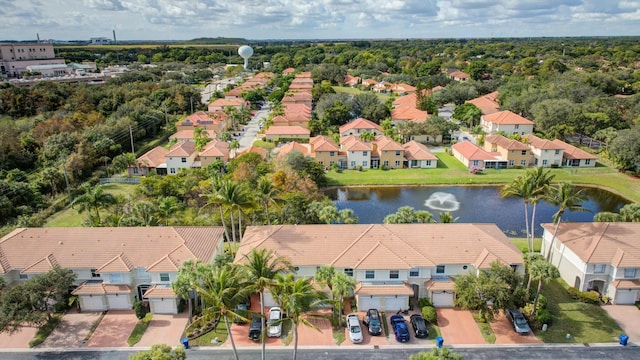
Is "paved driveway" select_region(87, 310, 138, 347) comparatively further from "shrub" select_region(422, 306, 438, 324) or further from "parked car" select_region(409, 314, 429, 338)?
"shrub" select_region(422, 306, 438, 324)

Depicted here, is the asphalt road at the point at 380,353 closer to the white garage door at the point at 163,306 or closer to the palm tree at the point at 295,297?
the white garage door at the point at 163,306

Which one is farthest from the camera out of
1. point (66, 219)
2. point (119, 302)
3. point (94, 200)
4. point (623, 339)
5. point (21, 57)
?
point (21, 57)

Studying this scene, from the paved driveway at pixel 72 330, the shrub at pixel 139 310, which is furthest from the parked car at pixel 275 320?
the paved driveway at pixel 72 330

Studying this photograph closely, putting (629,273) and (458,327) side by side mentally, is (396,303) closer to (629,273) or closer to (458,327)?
(458,327)

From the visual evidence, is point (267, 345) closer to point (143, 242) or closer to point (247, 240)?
point (247, 240)

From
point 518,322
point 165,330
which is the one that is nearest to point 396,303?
point 518,322

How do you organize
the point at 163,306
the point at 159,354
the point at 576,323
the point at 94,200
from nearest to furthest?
the point at 159,354
the point at 576,323
the point at 163,306
the point at 94,200

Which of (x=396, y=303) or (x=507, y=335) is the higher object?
(x=396, y=303)
